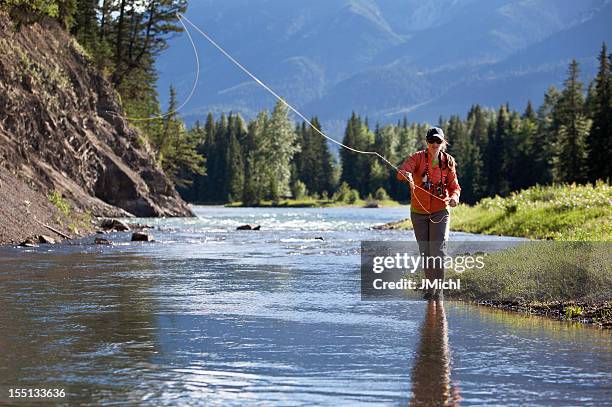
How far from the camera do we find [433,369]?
8.65m

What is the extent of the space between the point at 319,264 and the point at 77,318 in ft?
36.8

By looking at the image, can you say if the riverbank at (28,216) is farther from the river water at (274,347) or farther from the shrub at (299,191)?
the shrub at (299,191)

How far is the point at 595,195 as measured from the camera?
33094 mm

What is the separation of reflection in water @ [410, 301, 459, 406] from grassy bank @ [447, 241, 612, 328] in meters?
2.04

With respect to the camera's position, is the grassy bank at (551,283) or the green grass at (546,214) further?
the green grass at (546,214)

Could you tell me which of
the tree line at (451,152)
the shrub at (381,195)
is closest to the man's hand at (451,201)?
the tree line at (451,152)

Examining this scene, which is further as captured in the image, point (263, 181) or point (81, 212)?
point (263, 181)

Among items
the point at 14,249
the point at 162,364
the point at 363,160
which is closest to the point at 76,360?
the point at 162,364

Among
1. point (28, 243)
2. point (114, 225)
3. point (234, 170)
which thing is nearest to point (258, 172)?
point (234, 170)

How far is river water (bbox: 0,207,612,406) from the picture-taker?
7605mm

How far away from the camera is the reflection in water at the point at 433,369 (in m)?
7.39

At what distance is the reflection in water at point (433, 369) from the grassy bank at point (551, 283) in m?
2.04

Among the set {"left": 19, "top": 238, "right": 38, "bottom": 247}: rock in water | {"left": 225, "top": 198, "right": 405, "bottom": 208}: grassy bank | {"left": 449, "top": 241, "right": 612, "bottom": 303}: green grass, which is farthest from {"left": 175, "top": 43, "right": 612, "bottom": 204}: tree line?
{"left": 449, "top": 241, "right": 612, "bottom": 303}: green grass

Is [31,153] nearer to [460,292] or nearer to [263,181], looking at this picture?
[460,292]
